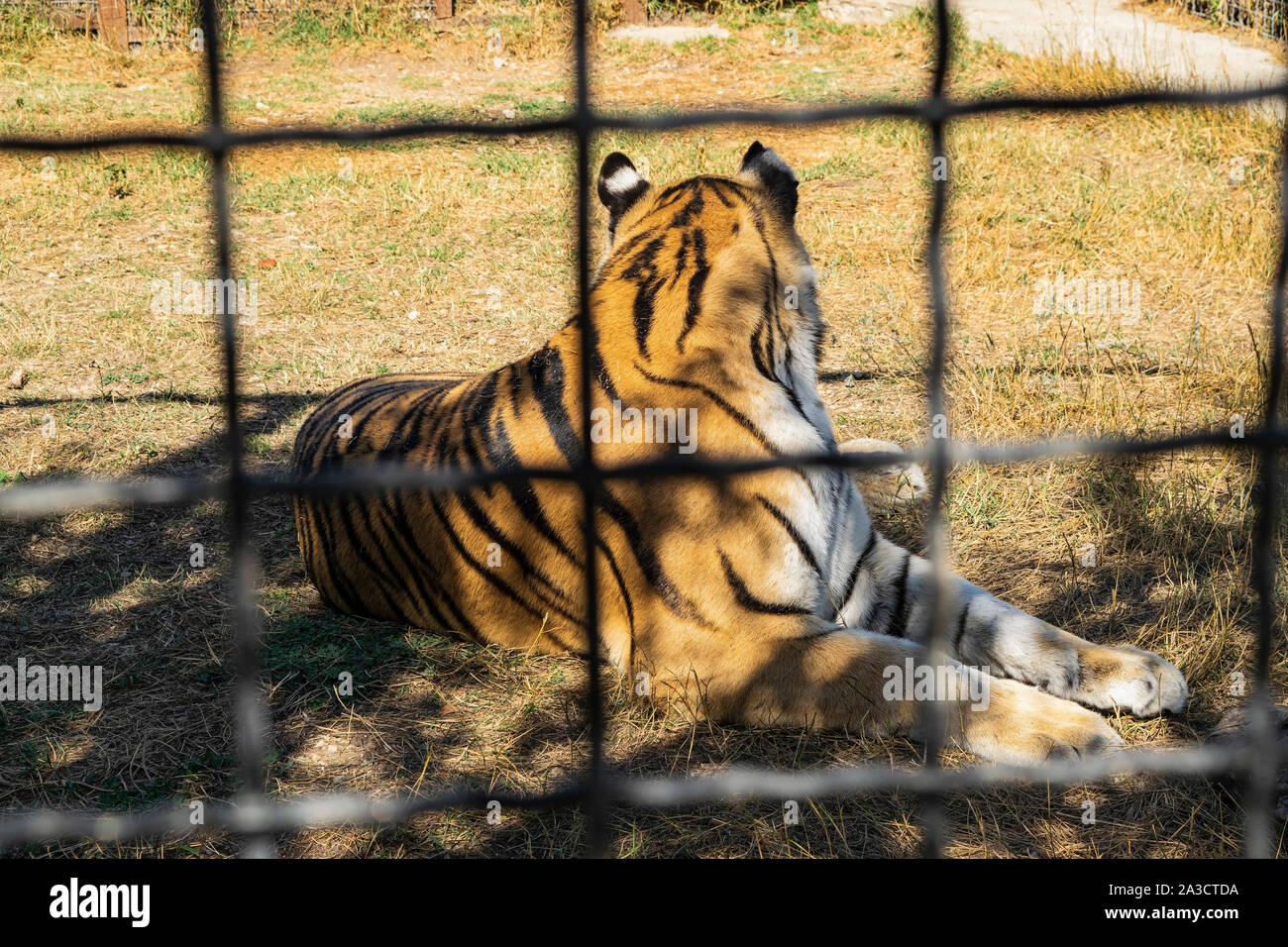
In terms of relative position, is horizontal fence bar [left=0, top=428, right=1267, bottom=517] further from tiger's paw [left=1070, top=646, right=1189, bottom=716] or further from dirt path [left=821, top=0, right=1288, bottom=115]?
dirt path [left=821, top=0, right=1288, bottom=115]

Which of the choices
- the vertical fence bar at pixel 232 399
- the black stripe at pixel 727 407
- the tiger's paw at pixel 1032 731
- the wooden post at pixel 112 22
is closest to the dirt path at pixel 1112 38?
the black stripe at pixel 727 407

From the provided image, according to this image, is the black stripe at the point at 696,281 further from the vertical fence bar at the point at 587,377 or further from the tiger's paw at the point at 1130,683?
the vertical fence bar at the point at 587,377

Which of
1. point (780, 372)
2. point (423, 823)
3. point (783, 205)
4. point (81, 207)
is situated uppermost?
point (81, 207)

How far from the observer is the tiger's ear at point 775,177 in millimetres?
3201

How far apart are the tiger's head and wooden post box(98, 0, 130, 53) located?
10215 mm

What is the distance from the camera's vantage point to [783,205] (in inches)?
127

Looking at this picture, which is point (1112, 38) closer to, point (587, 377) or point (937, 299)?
point (937, 299)

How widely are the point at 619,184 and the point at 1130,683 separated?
1.77m

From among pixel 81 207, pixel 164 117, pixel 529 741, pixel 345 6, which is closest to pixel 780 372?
pixel 529 741

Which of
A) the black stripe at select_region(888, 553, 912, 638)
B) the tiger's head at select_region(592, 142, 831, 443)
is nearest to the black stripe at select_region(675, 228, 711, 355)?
the tiger's head at select_region(592, 142, 831, 443)

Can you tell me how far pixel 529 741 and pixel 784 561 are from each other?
2.23 feet

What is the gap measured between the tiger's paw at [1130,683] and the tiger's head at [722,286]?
0.84 metres

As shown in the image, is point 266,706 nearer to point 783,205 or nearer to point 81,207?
point 783,205

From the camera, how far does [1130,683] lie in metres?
2.84
